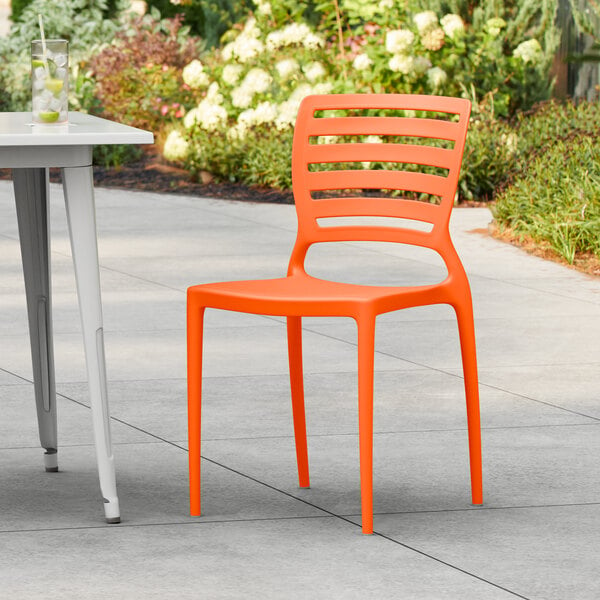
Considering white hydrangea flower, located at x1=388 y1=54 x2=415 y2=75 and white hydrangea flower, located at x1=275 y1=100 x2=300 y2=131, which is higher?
white hydrangea flower, located at x1=388 y1=54 x2=415 y2=75

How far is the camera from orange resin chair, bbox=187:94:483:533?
3893 millimetres

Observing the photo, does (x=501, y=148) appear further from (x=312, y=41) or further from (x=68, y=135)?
(x=68, y=135)

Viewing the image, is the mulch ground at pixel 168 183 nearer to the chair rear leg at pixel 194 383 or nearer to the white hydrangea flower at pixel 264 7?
the white hydrangea flower at pixel 264 7

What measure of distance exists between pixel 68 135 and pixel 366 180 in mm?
1146

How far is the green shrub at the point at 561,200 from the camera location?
9148 mm

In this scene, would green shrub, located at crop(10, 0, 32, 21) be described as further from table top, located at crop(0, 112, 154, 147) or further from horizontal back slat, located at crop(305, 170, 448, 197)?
table top, located at crop(0, 112, 154, 147)

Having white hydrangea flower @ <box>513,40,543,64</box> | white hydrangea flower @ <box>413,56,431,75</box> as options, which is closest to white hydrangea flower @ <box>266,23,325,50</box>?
white hydrangea flower @ <box>413,56,431,75</box>

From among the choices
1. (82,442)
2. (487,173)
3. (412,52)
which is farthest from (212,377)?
(412,52)

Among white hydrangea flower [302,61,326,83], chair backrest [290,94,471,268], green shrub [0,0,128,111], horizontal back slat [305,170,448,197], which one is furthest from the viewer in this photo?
green shrub [0,0,128,111]

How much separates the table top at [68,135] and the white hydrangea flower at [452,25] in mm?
9706

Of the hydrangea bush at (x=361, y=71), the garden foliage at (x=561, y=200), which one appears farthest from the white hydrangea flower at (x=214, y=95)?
the garden foliage at (x=561, y=200)

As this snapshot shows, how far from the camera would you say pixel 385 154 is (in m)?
4.43

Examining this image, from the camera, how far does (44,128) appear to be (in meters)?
4.00

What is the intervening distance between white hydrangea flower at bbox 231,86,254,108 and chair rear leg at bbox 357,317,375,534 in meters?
10.3
